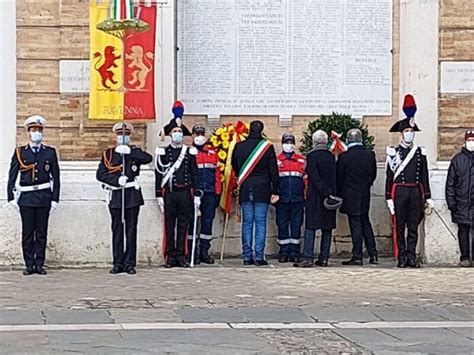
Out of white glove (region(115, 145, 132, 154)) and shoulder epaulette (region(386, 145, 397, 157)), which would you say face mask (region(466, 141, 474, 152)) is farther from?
white glove (region(115, 145, 132, 154))

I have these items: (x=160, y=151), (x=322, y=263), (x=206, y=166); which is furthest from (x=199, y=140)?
(x=322, y=263)

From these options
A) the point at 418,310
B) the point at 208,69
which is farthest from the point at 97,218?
the point at 418,310

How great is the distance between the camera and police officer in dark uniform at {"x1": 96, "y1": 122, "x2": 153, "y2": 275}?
14.7 metres

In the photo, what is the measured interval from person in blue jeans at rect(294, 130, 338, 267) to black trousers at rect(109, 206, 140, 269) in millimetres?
2417

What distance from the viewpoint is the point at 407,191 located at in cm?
1551

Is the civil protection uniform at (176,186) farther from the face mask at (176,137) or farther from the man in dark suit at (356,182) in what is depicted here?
the man in dark suit at (356,182)

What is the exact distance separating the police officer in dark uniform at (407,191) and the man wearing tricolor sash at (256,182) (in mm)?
1655

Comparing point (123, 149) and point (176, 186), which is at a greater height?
point (123, 149)

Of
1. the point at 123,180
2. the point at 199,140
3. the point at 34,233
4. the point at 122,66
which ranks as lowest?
the point at 34,233

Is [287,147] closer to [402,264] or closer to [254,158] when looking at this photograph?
[254,158]

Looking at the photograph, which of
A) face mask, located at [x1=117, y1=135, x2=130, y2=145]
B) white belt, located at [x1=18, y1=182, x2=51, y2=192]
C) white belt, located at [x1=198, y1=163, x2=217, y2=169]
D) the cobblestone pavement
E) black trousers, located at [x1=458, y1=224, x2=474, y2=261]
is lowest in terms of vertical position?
the cobblestone pavement

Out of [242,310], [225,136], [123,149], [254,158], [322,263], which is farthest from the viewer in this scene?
[225,136]

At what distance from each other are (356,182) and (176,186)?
2.57 meters

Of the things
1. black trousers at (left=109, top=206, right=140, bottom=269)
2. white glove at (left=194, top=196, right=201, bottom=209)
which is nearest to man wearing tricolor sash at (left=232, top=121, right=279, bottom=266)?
white glove at (left=194, top=196, right=201, bottom=209)
